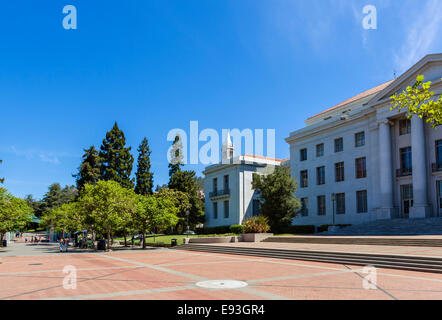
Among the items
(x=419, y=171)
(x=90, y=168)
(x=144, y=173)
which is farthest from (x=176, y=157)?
(x=419, y=171)

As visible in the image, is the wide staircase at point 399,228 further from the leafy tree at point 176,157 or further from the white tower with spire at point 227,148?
the leafy tree at point 176,157

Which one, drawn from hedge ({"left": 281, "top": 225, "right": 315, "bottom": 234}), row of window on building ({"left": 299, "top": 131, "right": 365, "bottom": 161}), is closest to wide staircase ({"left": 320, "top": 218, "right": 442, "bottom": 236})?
hedge ({"left": 281, "top": 225, "right": 315, "bottom": 234})

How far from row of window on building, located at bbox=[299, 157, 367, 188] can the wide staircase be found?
701cm

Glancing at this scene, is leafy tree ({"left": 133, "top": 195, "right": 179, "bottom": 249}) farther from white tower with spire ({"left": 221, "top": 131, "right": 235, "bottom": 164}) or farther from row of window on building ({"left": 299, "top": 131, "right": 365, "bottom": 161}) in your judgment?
white tower with spire ({"left": 221, "top": 131, "right": 235, "bottom": 164})

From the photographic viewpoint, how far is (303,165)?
44.1 metres

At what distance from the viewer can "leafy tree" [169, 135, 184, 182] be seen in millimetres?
63500

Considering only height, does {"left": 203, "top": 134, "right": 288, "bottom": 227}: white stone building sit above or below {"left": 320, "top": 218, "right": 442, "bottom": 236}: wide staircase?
above

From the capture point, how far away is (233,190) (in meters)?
51.1

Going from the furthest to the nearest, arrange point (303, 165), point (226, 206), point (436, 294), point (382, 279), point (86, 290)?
1. point (226, 206)
2. point (303, 165)
3. point (382, 279)
4. point (86, 290)
5. point (436, 294)

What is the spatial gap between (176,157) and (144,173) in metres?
6.26

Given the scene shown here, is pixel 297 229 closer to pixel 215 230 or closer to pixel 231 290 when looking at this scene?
pixel 215 230
